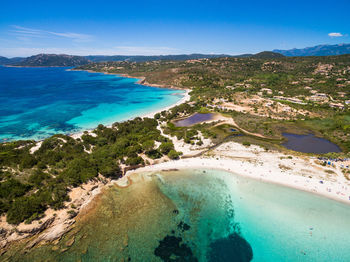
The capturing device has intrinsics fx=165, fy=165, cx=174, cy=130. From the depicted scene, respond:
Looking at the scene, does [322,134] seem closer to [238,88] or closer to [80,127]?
[238,88]

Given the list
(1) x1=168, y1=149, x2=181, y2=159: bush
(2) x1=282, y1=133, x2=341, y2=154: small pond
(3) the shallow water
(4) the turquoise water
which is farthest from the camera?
(2) x1=282, y1=133, x2=341, y2=154: small pond

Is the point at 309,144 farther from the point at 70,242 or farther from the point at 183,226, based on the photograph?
the point at 70,242

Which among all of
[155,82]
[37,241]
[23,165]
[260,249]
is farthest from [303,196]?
[155,82]

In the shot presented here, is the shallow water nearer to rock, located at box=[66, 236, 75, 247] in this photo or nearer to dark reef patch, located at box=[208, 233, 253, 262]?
dark reef patch, located at box=[208, 233, 253, 262]

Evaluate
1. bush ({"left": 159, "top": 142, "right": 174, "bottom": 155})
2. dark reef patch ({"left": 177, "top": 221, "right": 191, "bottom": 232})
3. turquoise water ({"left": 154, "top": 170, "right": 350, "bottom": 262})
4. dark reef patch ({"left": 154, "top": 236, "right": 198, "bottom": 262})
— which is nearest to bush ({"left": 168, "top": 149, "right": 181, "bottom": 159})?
bush ({"left": 159, "top": 142, "right": 174, "bottom": 155})

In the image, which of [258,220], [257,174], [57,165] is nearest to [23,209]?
[57,165]

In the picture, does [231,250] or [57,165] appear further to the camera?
[57,165]

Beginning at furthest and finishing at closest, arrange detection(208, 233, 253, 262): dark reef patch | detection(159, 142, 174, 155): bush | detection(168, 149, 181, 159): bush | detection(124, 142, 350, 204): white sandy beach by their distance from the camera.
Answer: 1. detection(159, 142, 174, 155): bush
2. detection(168, 149, 181, 159): bush
3. detection(124, 142, 350, 204): white sandy beach
4. detection(208, 233, 253, 262): dark reef patch
